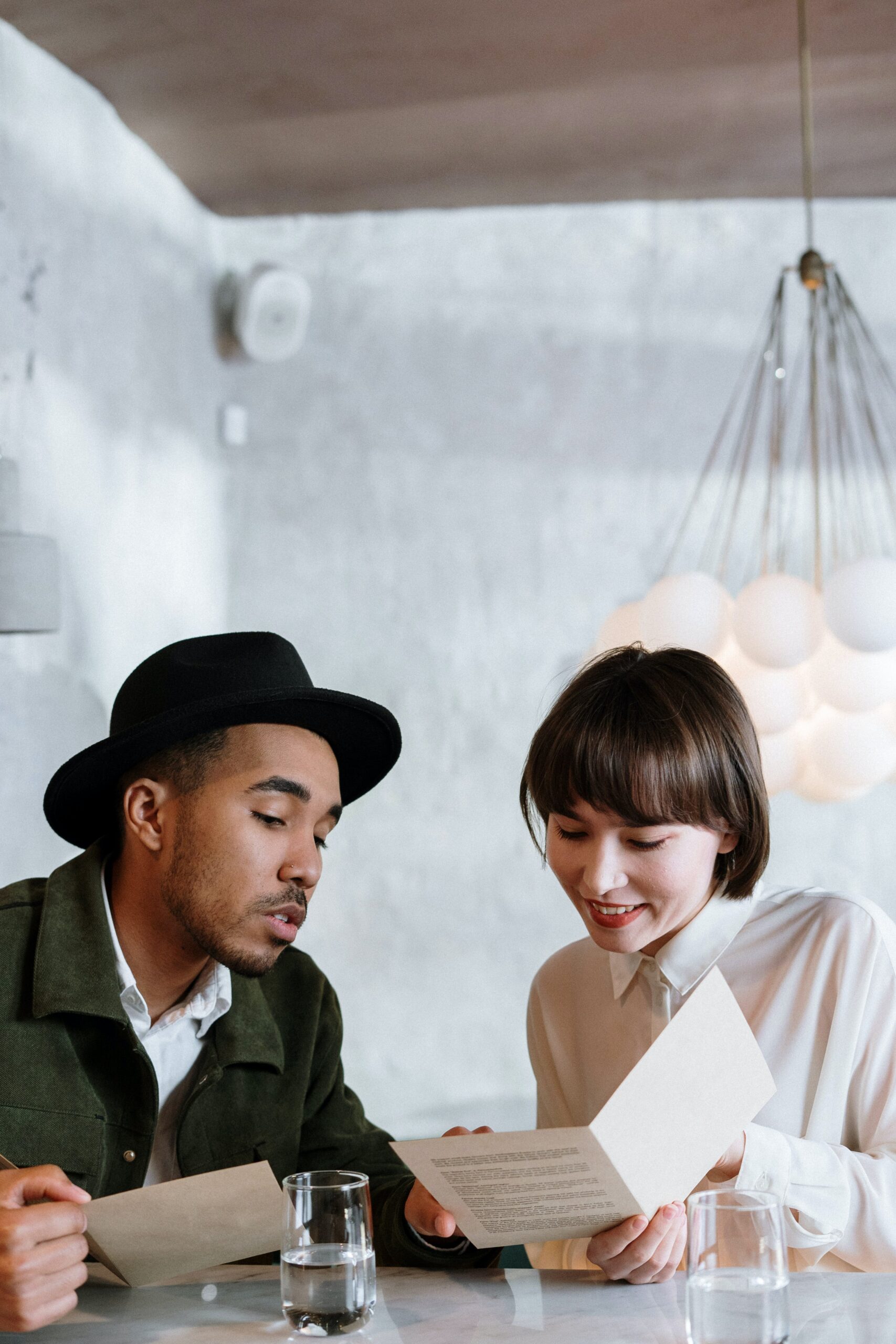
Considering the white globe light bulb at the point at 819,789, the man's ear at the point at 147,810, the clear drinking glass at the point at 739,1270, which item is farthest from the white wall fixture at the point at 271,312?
the clear drinking glass at the point at 739,1270

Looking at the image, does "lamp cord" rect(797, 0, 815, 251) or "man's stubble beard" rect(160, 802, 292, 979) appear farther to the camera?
"lamp cord" rect(797, 0, 815, 251)

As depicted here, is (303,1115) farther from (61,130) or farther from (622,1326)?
(61,130)

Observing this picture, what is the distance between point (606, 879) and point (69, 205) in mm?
2150

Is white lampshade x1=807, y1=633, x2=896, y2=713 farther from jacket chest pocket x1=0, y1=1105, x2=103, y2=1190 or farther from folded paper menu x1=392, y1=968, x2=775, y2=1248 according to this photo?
jacket chest pocket x1=0, y1=1105, x2=103, y2=1190

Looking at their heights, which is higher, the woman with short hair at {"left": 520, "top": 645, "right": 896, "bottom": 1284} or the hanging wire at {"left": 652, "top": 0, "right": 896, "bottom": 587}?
the hanging wire at {"left": 652, "top": 0, "right": 896, "bottom": 587}

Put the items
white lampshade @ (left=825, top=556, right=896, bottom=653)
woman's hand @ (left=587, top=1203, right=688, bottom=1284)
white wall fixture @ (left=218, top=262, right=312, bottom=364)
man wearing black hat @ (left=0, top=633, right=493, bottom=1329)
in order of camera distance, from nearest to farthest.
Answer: woman's hand @ (left=587, top=1203, right=688, bottom=1284) → man wearing black hat @ (left=0, top=633, right=493, bottom=1329) → white lampshade @ (left=825, top=556, right=896, bottom=653) → white wall fixture @ (left=218, top=262, right=312, bottom=364)

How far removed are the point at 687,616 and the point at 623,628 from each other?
0.15m

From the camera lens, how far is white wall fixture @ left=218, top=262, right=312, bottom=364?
365cm

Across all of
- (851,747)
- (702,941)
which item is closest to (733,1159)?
(702,941)

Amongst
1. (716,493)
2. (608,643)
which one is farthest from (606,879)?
(716,493)

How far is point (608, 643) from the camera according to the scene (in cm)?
253

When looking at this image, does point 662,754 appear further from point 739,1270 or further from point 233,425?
point 233,425

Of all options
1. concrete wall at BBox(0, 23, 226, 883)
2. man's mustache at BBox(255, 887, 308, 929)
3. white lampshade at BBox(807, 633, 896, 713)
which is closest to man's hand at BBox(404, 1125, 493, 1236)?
man's mustache at BBox(255, 887, 308, 929)

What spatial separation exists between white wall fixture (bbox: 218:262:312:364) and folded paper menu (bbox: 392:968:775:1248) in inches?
116
